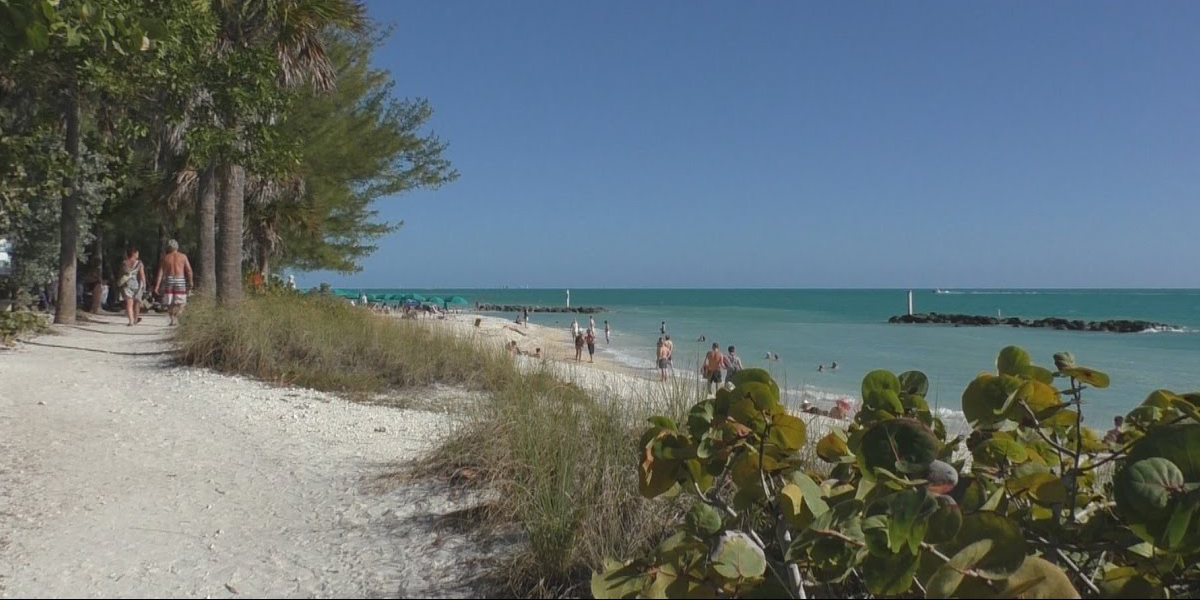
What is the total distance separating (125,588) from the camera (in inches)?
125

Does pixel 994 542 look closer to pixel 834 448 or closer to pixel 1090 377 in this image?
pixel 1090 377

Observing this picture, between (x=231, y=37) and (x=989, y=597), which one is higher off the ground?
(x=231, y=37)

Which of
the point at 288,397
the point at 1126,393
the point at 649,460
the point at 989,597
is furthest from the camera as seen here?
the point at 1126,393

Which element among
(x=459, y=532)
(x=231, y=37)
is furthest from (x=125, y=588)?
(x=231, y=37)

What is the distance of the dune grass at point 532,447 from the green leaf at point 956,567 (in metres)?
1.57

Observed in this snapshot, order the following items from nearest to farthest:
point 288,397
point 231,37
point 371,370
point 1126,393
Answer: point 288,397
point 371,370
point 231,37
point 1126,393

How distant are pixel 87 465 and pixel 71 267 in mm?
11271

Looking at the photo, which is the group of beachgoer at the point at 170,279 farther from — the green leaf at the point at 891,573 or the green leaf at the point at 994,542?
the green leaf at the point at 994,542

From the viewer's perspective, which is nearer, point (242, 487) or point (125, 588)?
point (125, 588)

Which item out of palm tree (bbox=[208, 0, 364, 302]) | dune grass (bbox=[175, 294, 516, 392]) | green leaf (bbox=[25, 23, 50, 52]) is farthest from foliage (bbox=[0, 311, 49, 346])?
green leaf (bbox=[25, 23, 50, 52])

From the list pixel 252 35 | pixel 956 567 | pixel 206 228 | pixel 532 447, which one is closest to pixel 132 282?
pixel 206 228

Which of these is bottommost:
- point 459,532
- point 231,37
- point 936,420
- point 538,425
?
point 459,532

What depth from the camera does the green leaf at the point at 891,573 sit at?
194 centimetres

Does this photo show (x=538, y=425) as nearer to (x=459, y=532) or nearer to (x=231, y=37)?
(x=459, y=532)
